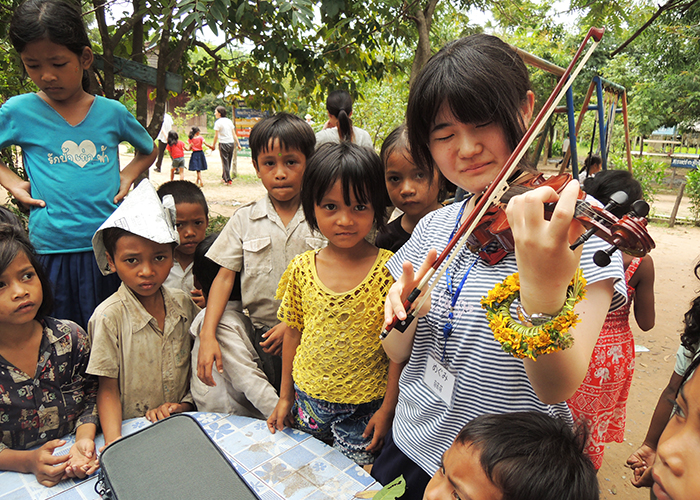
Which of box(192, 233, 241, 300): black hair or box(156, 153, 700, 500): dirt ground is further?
box(156, 153, 700, 500): dirt ground

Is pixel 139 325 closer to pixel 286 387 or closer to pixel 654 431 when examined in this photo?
pixel 286 387

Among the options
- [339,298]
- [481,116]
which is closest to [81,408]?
[339,298]

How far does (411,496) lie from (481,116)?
1.13m

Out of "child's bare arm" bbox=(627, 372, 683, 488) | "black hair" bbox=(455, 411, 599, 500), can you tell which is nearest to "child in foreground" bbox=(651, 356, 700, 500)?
"black hair" bbox=(455, 411, 599, 500)

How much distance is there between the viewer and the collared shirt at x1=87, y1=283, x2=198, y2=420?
1.81m

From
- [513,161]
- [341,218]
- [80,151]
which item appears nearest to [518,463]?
[513,161]

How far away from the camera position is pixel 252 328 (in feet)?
7.49

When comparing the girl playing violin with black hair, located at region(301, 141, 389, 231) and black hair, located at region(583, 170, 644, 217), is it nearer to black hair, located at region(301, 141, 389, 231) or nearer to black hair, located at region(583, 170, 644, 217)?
black hair, located at region(301, 141, 389, 231)

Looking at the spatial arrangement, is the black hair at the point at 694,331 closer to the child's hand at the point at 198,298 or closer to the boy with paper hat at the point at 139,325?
the boy with paper hat at the point at 139,325

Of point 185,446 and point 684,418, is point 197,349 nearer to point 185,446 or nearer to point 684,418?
point 185,446

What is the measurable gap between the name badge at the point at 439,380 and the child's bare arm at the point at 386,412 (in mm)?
309

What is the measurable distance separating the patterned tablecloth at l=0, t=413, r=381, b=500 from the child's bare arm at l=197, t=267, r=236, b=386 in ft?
0.99

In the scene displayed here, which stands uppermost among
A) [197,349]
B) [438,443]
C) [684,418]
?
[684,418]

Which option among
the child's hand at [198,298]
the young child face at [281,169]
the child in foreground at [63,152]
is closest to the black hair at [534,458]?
the young child face at [281,169]
